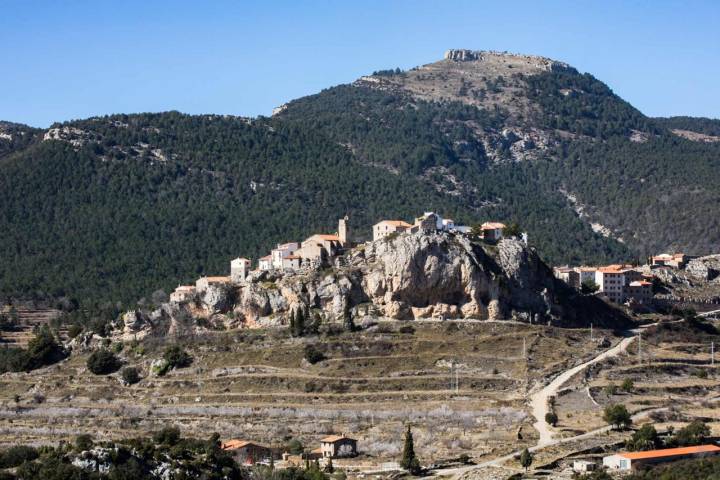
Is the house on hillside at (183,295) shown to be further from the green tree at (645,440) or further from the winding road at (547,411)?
the green tree at (645,440)

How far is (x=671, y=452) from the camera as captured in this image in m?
89.4

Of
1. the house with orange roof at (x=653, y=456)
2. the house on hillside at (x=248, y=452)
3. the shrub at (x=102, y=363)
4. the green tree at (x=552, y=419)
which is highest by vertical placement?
the shrub at (x=102, y=363)

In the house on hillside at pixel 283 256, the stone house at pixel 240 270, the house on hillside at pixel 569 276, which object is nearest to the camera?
the house on hillside at pixel 283 256

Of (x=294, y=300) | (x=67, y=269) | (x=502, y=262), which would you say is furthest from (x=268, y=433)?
(x=67, y=269)

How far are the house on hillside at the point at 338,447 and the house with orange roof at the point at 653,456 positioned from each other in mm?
16449

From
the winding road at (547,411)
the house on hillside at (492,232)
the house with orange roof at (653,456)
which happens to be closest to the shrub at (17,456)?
the winding road at (547,411)

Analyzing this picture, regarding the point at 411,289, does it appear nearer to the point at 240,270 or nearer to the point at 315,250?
the point at 315,250

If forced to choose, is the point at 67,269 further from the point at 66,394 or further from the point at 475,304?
the point at 475,304

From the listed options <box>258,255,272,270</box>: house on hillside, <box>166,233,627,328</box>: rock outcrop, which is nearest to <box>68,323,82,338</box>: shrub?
<box>166,233,627,328</box>: rock outcrop

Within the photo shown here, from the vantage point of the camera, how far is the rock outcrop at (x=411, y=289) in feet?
390

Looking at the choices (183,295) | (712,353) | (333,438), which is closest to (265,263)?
(183,295)

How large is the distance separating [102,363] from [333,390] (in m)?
21.3

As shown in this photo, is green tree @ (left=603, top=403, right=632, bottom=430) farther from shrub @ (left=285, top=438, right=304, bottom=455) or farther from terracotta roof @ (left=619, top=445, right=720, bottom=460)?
shrub @ (left=285, top=438, right=304, bottom=455)

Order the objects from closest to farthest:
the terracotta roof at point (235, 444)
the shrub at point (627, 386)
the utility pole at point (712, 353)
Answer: the terracotta roof at point (235, 444)
the shrub at point (627, 386)
the utility pole at point (712, 353)
